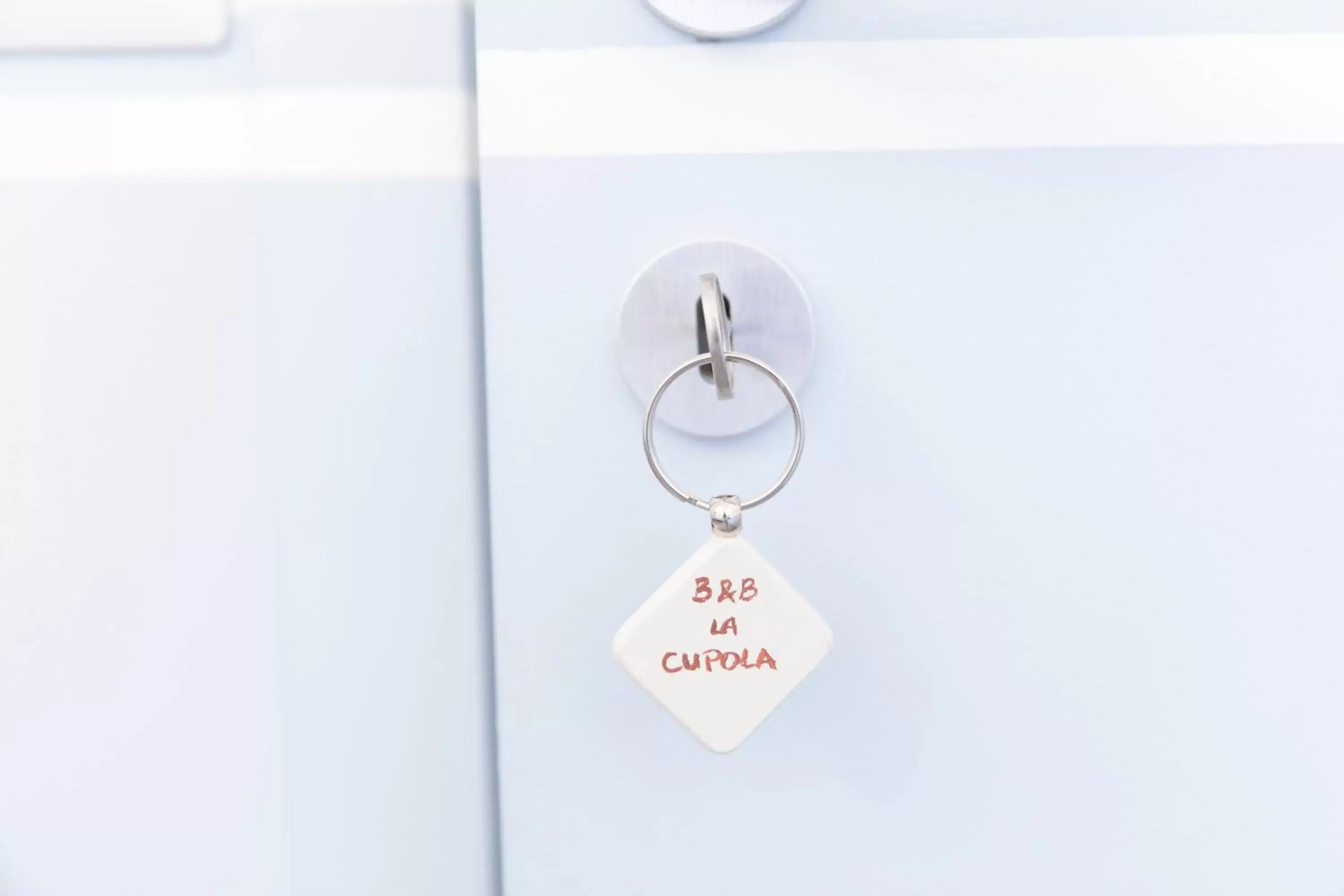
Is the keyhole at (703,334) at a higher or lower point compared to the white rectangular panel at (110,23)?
lower

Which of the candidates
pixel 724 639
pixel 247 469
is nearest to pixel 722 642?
pixel 724 639

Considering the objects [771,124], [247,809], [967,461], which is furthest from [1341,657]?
[247,809]

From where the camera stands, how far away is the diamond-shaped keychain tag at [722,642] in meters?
0.27

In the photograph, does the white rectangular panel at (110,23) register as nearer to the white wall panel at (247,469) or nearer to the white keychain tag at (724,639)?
the white wall panel at (247,469)

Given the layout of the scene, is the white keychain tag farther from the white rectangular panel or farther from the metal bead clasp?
the white rectangular panel

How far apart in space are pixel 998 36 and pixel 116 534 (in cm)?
32

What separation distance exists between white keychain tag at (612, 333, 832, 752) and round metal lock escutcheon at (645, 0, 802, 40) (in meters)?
0.09

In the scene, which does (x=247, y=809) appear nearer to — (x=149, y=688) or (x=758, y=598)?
(x=149, y=688)

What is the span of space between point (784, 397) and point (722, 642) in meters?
0.07

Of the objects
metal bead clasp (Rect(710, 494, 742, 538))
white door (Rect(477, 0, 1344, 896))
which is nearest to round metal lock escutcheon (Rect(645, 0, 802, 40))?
white door (Rect(477, 0, 1344, 896))

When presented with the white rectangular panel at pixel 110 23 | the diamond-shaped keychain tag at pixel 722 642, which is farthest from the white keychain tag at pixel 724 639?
the white rectangular panel at pixel 110 23

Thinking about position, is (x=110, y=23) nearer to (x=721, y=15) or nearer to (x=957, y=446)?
(x=721, y=15)

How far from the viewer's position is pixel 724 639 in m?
Answer: 0.27

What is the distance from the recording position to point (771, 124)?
28 centimetres
